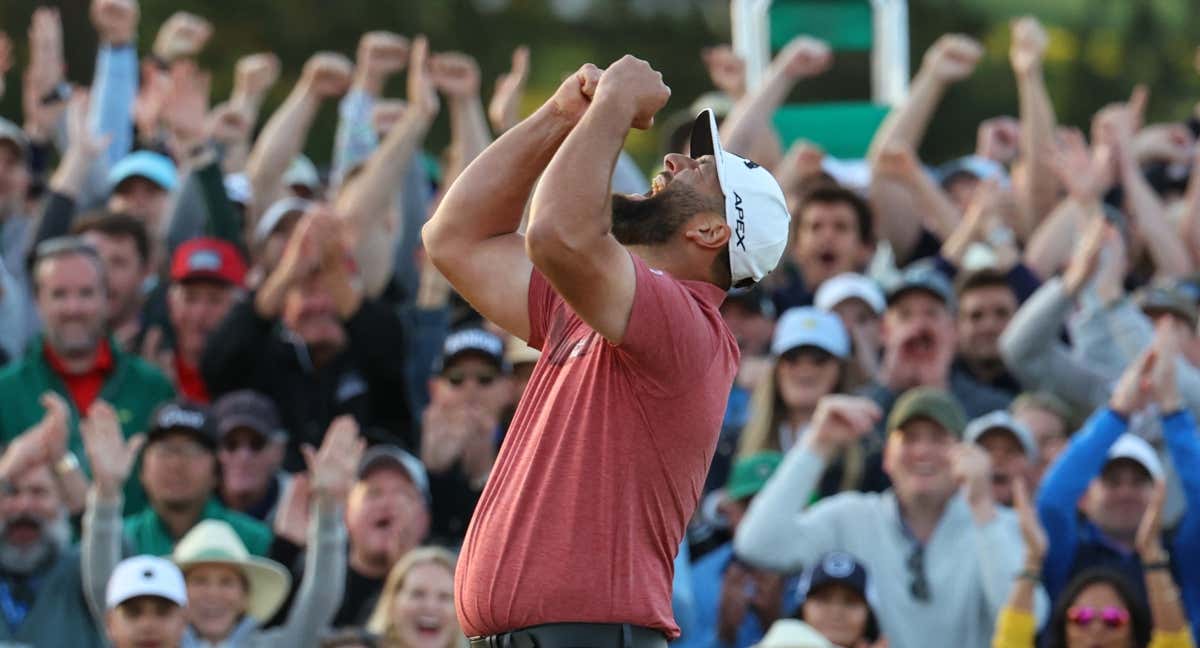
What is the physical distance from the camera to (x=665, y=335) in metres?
6.11

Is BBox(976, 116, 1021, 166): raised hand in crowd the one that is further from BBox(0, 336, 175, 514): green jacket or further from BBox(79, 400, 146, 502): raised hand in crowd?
BBox(79, 400, 146, 502): raised hand in crowd

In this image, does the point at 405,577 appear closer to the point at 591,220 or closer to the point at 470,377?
the point at 470,377

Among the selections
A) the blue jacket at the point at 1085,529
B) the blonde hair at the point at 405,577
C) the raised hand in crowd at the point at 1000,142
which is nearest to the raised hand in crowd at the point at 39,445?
the blonde hair at the point at 405,577

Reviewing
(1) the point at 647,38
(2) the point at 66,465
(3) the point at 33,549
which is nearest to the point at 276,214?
(2) the point at 66,465

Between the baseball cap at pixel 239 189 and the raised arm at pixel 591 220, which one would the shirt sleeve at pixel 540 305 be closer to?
the raised arm at pixel 591 220

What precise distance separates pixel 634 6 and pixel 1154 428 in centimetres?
1306

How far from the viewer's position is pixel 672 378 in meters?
6.17

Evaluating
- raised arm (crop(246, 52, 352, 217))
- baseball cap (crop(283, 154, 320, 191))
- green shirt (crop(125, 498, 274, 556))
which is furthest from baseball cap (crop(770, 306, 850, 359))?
baseball cap (crop(283, 154, 320, 191))

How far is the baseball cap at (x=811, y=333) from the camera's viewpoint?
11.0m

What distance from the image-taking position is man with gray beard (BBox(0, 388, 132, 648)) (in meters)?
9.99

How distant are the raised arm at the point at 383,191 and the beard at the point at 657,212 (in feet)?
18.5

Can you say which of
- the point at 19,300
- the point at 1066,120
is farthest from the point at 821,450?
the point at 1066,120

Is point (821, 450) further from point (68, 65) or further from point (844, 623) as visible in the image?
point (68, 65)

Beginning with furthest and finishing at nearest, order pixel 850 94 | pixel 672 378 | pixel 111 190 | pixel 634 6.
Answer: pixel 634 6
pixel 850 94
pixel 111 190
pixel 672 378
